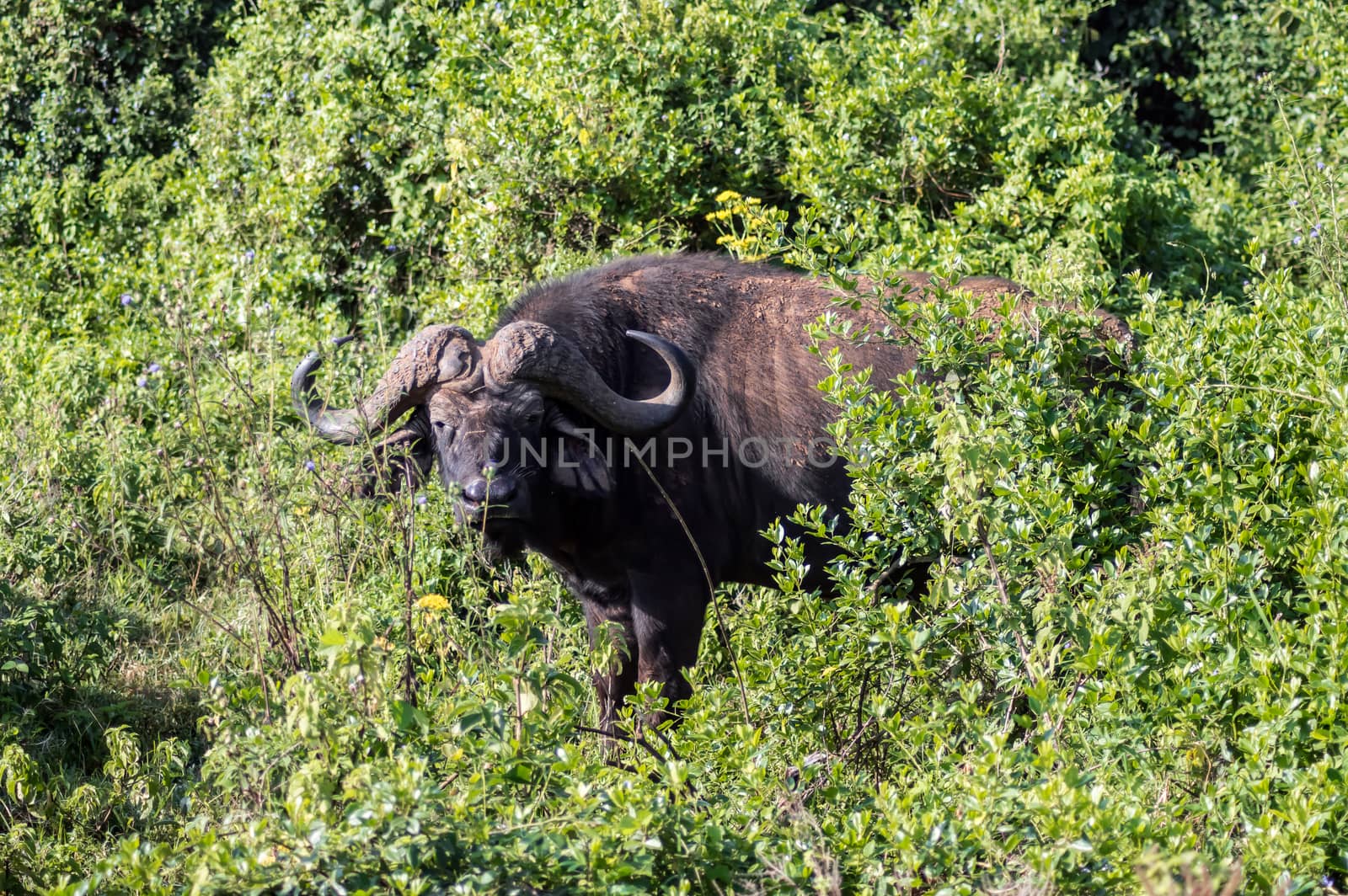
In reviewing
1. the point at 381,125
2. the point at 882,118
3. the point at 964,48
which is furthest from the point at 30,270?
the point at 964,48

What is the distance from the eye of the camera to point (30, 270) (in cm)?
783

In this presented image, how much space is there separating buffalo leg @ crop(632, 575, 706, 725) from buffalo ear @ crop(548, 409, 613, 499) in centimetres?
38

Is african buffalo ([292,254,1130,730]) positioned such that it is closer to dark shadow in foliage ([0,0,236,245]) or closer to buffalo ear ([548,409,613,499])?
buffalo ear ([548,409,613,499])

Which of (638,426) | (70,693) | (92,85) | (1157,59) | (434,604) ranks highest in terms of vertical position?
(1157,59)

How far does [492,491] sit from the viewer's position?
424 cm

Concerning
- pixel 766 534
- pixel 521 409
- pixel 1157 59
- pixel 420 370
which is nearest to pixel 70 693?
pixel 420 370

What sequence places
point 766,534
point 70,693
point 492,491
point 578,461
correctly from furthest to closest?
point 578,461 → point 70,693 → point 492,491 → point 766,534

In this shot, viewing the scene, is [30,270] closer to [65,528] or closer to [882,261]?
[65,528]

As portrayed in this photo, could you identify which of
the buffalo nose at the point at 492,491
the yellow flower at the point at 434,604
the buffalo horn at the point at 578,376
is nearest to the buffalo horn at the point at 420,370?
the buffalo horn at the point at 578,376

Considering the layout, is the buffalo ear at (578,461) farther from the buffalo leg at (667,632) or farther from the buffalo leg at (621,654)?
the buffalo leg at (621,654)

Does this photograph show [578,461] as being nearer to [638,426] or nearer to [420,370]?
[638,426]

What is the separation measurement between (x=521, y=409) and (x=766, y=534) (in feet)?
4.04

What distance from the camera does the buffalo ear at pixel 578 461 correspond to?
4.56 meters

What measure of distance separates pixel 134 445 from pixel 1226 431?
4.55 m
